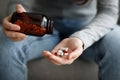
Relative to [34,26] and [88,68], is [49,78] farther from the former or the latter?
[34,26]

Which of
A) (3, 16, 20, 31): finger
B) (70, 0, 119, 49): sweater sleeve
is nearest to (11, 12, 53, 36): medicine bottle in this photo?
(3, 16, 20, 31): finger

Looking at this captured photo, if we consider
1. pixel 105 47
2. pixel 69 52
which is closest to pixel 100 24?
pixel 105 47

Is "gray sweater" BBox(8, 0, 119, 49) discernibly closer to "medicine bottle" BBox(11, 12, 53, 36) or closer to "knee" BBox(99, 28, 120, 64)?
"knee" BBox(99, 28, 120, 64)

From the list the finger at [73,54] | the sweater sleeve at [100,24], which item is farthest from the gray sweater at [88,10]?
the finger at [73,54]

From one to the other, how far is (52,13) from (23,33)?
0.27 m

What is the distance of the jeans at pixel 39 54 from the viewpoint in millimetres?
1005

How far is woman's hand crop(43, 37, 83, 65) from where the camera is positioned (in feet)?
2.95

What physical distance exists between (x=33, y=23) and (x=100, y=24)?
0.94 ft

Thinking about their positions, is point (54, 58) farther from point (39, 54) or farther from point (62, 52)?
point (39, 54)

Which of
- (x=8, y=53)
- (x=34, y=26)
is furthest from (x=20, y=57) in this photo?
(x=34, y=26)

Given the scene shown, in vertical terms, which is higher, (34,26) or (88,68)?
(34,26)

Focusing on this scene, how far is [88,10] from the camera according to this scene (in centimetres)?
121

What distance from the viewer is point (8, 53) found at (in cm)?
100

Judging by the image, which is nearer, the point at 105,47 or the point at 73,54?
the point at 73,54
